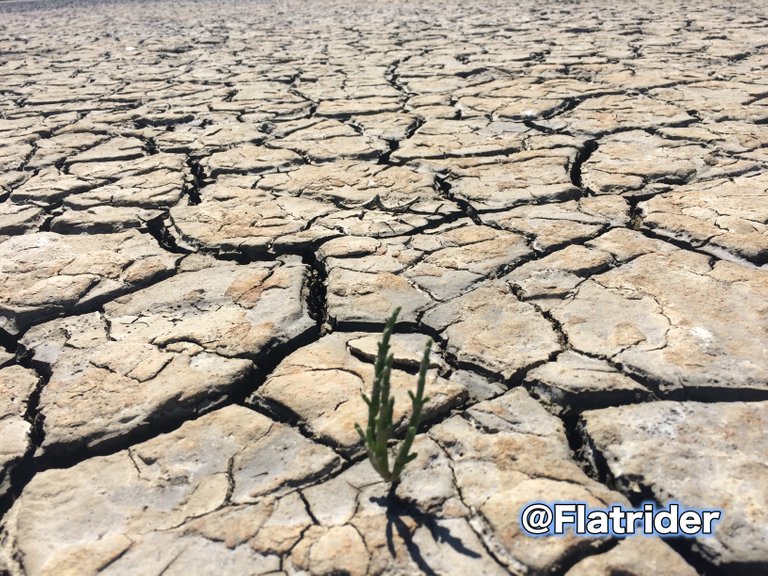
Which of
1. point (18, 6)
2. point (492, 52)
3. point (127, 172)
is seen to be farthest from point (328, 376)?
point (18, 6)

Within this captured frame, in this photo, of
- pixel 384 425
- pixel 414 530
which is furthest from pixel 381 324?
pixel 414 530

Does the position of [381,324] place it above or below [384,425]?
below

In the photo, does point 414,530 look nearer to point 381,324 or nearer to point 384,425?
point 384,425

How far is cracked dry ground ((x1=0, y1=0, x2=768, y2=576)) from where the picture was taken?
1160mm

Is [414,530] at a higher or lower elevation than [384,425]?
lower

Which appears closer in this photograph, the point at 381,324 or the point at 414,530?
the point at 414,530

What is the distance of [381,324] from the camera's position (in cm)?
176

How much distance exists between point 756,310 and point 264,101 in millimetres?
3285

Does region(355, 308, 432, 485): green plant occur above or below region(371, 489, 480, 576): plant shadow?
above

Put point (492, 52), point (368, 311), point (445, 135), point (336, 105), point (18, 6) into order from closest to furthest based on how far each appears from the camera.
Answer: point (368, 311) → point (445, 135) → point (336, 105) → point (492, 52) → point (18, 6)

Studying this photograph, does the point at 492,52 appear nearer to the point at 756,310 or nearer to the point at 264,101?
the point at 264,101

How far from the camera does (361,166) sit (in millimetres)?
2895

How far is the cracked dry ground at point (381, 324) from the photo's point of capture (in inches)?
45.7

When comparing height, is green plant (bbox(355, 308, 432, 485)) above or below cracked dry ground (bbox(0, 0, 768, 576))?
above
